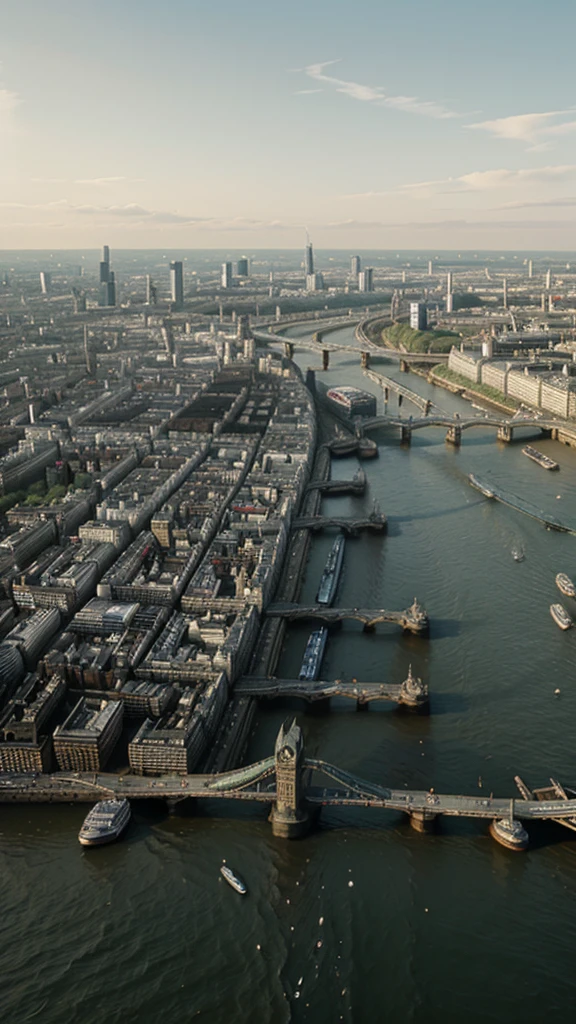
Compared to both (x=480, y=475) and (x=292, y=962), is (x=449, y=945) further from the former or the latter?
(x=480, y=475)

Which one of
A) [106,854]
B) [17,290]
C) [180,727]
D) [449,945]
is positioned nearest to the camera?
[449,945]

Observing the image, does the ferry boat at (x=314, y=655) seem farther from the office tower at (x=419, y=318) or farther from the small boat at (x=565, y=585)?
the office tower at (x=419, y=318)

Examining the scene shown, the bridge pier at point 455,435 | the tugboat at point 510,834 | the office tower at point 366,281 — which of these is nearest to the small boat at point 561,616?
the tugboat at point 510,834

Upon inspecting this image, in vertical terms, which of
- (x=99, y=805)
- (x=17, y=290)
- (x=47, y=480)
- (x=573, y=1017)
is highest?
(x=17, y=290)

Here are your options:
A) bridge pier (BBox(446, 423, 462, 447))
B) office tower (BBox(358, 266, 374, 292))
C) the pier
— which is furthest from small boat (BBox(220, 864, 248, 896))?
office tower (BBox(358, 266, 374, 292))

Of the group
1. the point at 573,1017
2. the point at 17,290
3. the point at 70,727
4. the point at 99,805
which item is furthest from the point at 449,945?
the point at 17,290

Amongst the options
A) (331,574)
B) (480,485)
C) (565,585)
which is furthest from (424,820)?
(480,485)
